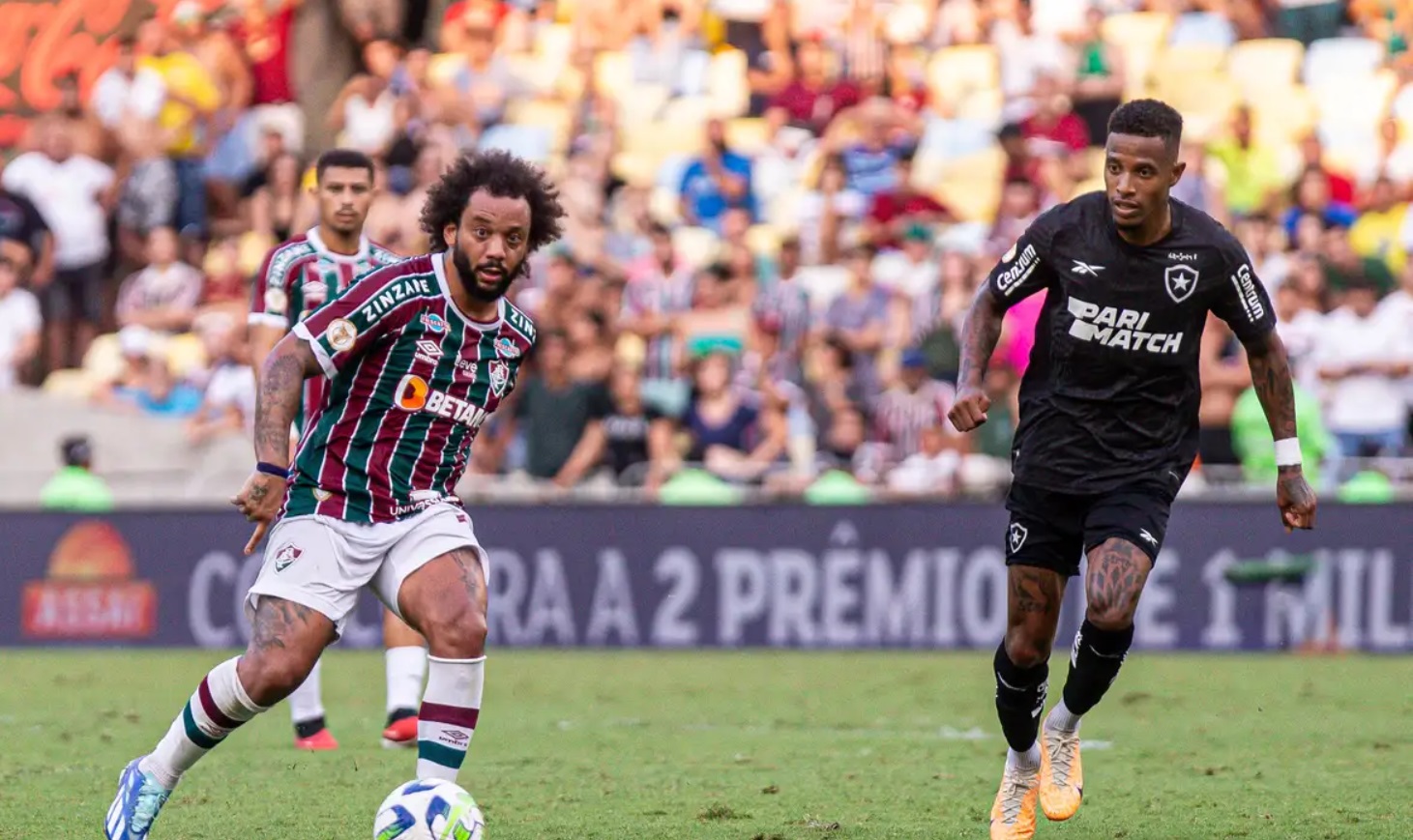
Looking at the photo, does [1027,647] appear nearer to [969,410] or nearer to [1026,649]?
[1026,649]

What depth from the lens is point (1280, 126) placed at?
2053 centimetres

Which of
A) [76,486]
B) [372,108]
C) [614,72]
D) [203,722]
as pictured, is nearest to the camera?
[203,722]

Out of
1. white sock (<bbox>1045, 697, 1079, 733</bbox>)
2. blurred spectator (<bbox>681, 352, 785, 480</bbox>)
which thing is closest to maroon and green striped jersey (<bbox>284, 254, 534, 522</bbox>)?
white sock (<bbox>1045, 697, 1079, 733</bbox>)

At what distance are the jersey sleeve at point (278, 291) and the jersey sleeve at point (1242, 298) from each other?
4.25m

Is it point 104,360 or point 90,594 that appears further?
point 104,360

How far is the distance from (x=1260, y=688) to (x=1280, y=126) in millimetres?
8400

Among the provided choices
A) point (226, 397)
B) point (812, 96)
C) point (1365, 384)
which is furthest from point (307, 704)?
point (812, 96)

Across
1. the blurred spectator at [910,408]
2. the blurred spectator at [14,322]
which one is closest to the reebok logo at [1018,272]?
the blurred spectator at [910,408]

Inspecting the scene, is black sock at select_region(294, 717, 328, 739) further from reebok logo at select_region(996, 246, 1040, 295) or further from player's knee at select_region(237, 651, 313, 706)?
reebok logo at select_region(996, 246, 1040, 295)

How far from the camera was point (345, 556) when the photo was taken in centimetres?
698

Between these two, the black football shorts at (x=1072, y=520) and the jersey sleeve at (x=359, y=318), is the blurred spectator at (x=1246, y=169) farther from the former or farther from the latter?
the jersey sleeve at (x=359, y=318)

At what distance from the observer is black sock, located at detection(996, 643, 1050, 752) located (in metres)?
7.82

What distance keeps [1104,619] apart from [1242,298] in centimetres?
121

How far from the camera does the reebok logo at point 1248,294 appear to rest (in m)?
7.64
